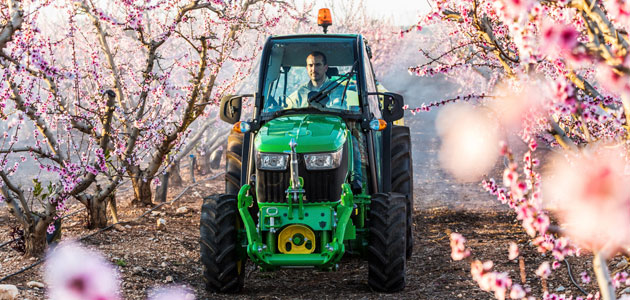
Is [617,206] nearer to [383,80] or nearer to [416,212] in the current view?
[416,212]

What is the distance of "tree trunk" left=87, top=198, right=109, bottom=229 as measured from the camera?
8.24 meters

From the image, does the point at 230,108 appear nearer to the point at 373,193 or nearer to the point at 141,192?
the point at 373,193

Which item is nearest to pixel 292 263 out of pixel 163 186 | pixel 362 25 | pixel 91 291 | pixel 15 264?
pixel 15 264

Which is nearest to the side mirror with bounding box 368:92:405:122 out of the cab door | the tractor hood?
the cab door

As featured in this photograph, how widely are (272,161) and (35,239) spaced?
9.28ft

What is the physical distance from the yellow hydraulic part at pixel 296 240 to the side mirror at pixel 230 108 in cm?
141

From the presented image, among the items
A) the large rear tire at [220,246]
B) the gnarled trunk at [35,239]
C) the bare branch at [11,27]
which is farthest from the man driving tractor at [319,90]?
the gnarled trunk at [35,239]

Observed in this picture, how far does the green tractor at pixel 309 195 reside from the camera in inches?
206

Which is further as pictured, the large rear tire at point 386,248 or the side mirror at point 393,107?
the side mirror at point 393,107

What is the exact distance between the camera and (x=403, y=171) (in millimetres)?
6992

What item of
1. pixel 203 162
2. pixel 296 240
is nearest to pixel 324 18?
pixel 296 240

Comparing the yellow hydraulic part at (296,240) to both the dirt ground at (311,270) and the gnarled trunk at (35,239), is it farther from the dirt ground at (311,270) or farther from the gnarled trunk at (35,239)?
the gnarled trunk at (35,239)

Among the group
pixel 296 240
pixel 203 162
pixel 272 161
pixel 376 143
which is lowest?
pixel 296 240

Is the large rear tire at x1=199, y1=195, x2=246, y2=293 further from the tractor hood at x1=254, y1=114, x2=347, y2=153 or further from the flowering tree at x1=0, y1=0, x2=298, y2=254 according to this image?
the flowering tree at x1=0, y1=0, x2=298, y2=254
